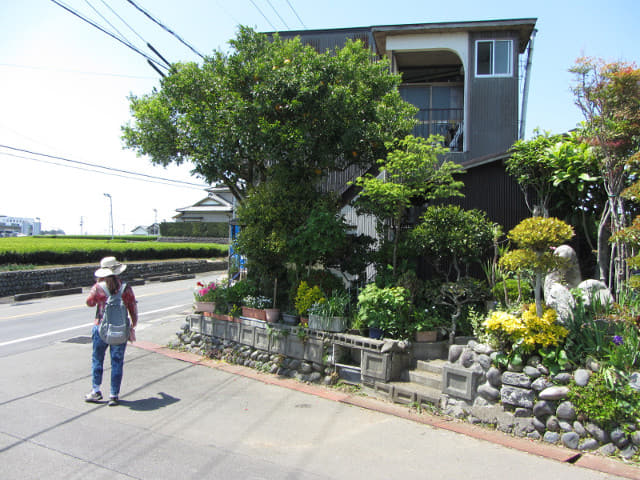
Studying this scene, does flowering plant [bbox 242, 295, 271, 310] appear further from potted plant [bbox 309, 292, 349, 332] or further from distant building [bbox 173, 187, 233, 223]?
distant building [bbox 173, 187, 233, 223]

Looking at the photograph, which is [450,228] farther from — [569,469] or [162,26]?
[162,26]

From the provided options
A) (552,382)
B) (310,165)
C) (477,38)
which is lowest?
(552,382)

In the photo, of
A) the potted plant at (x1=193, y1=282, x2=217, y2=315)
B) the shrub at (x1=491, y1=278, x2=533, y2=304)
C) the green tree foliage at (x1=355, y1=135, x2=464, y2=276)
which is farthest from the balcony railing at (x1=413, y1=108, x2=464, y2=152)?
the potted plant at (x1=193, y1=282, x2=217, y2=315)

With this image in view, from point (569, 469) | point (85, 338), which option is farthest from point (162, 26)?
point (569, 469)

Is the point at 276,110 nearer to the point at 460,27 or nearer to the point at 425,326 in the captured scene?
the point at 425,326

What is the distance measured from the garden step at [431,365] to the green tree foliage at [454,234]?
5.07 feet

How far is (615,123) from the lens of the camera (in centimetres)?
598

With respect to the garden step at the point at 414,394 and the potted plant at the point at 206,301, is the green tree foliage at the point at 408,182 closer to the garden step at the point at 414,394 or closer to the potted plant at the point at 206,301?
the garden step at the point at 414,394

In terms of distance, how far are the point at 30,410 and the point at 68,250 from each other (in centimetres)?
2095

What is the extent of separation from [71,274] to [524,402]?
870 inches

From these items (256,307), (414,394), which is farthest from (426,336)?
(256,307)

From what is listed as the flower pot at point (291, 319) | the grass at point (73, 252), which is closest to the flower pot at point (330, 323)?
the flower pot at point (291, 319)

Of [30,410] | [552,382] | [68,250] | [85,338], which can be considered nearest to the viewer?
[552,382]

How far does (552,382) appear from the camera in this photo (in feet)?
16.4
